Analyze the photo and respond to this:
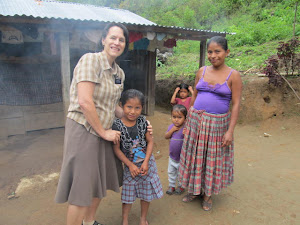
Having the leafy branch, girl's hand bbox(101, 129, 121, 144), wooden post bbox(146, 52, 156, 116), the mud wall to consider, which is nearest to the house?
wooden post bbox(146, 52, 156, 116)

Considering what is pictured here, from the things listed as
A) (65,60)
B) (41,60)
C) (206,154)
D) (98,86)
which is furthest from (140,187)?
(41,60)

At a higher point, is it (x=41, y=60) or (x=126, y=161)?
(x=41, y=60)

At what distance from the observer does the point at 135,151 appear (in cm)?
213

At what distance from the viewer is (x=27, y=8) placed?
515 centimetres

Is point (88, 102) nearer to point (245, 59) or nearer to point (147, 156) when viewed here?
point (147, 156)

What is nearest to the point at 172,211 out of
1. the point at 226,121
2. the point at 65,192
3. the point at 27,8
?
the point at 226,121

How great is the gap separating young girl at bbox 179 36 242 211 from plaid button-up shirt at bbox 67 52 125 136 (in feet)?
3.47

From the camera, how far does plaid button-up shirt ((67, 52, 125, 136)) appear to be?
1.65 metres

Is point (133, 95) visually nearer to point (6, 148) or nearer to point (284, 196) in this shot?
point (284, 196)

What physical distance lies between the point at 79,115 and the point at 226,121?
154cm

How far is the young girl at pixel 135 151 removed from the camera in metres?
2.04

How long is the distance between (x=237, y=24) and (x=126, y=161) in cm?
1375

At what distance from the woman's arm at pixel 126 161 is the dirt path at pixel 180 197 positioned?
0.82 m

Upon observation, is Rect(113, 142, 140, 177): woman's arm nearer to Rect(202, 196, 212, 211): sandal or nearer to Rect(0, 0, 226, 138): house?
Rect(202, 196, 212, 211): sandal
